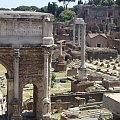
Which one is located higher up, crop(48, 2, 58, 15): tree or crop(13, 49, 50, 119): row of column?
crop(48, 2, 58, 15): tree

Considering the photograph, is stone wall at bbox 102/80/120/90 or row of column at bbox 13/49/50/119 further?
stone wall at bbox 102/80/120/90

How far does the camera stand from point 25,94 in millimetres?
32750

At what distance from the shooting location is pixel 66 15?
328 ft

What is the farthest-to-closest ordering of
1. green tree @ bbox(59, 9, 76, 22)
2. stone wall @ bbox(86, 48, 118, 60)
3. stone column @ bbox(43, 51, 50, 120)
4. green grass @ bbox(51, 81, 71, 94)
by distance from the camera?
1. green tree @ bbox(59, 9, 76, 22)
2. stone wall @ bbox(86, 48, 118, 60)
3. green grass @ bbox(51, 81, 71, 94)
4. stone column @ bbox(43, 51, 50, 120)

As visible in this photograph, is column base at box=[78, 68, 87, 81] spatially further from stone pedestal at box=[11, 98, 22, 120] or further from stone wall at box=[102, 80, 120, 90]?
stone pedestal at box=[11, 98, 22, 120]

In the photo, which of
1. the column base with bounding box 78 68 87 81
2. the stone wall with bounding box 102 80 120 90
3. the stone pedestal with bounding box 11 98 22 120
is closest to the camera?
the stone pedestal with bounding box 11 98 22 120

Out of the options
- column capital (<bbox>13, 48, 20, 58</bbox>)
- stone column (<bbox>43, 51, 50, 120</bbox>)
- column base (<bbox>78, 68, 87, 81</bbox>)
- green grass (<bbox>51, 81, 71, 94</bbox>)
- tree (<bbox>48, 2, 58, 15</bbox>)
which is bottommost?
green grass (<bbox>51, 81, 71, 94</bbox>)

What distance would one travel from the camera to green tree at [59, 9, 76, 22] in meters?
98.1

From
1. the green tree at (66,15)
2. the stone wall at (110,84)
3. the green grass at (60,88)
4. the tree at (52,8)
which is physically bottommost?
the green grass at (60,88)

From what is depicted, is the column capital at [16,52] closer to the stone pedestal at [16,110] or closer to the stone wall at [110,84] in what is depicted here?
the stone pedestal at [16,110]

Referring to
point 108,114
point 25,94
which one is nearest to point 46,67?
point 108,114

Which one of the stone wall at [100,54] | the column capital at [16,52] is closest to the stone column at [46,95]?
the column capital at [16,52]

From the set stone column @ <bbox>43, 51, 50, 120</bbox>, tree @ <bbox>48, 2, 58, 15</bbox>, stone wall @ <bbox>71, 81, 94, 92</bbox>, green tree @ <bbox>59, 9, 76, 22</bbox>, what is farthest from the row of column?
tree @ <bbox>48, 2, 58, 15</bbox>

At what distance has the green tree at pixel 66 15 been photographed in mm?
98050
